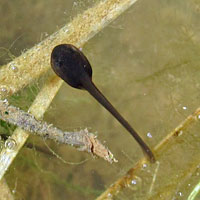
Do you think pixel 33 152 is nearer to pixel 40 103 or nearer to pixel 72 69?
A: pixel 40 103

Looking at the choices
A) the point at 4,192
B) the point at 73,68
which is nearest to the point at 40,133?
the point at 73,68

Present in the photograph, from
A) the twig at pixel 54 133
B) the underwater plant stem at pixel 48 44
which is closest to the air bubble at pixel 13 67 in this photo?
the underwater plant stem at pixel 48 44

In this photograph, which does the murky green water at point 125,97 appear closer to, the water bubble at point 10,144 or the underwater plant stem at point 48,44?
the underwater plant stem at point 48,44

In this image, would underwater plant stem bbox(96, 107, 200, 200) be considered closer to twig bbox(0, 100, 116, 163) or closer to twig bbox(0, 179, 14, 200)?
twig bbox(0, 100, 116, 163)

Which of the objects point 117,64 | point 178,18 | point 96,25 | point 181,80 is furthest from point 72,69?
point 178,18

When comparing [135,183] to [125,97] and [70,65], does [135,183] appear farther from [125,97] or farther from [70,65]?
[70,65]

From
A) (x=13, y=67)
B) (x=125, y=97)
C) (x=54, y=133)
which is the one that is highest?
(x=13, y=67)

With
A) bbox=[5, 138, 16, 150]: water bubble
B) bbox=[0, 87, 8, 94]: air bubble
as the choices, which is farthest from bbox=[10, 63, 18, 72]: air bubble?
bbox=[5, 138, 16, 150]: water bubble

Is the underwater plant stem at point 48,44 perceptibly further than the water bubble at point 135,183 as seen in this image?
No

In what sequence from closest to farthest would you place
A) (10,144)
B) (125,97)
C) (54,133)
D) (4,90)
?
(54,133)
(10,144)
(4,90)
(125,97)
